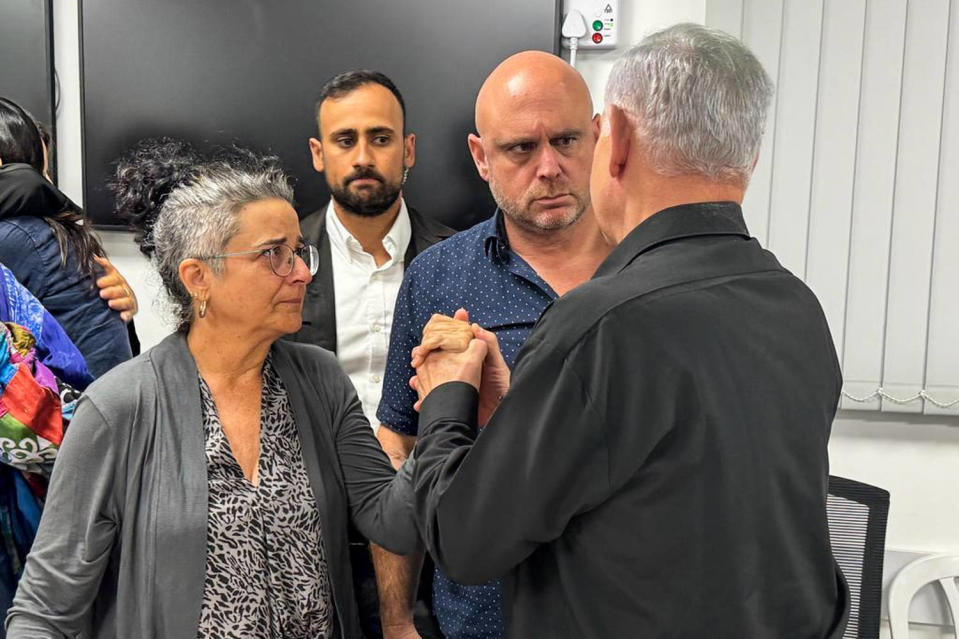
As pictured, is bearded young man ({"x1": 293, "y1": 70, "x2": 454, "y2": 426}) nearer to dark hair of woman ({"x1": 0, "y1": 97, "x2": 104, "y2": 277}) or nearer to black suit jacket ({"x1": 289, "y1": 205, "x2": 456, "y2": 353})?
black suit jacket ({"x1": 289, "y1": 205, "x2": 456, "y2": 353})

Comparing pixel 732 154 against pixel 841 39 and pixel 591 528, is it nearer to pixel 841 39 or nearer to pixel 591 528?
pixel 591 528

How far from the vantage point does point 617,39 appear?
8.82 ft

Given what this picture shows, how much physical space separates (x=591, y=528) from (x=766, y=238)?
1.91 metres

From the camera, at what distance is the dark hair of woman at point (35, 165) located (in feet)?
7.09

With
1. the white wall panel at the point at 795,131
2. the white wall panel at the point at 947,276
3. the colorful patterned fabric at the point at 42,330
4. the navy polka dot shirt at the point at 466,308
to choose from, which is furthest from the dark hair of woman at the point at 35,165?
the white wall panel at the point at 947,276

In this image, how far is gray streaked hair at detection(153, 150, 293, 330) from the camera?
1.61 metres

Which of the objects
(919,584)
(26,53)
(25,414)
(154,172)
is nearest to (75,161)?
(26,53)

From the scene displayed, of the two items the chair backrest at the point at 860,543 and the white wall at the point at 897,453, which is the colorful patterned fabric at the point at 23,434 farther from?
the white wall at the point at 897,453

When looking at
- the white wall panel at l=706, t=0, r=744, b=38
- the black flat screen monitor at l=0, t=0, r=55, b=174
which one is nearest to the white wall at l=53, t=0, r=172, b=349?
the black flat screen monitor at l=0, t=0, r=55, b=174

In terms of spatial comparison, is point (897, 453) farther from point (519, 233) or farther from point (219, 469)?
point (219, 469)

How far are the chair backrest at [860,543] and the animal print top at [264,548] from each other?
106cm

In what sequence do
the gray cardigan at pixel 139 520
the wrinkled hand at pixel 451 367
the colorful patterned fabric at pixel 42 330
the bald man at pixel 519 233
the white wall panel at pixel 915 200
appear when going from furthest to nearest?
the white wall panel at pixel 915 200, the colorful patterned fabric at pixel 42 330, the bald man at pixel 519 233, the gray cardigan at pixel 139 520, the wrinkled hand at pixel 451 367

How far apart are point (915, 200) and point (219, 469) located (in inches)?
81.6

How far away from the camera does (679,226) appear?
1.03 m
